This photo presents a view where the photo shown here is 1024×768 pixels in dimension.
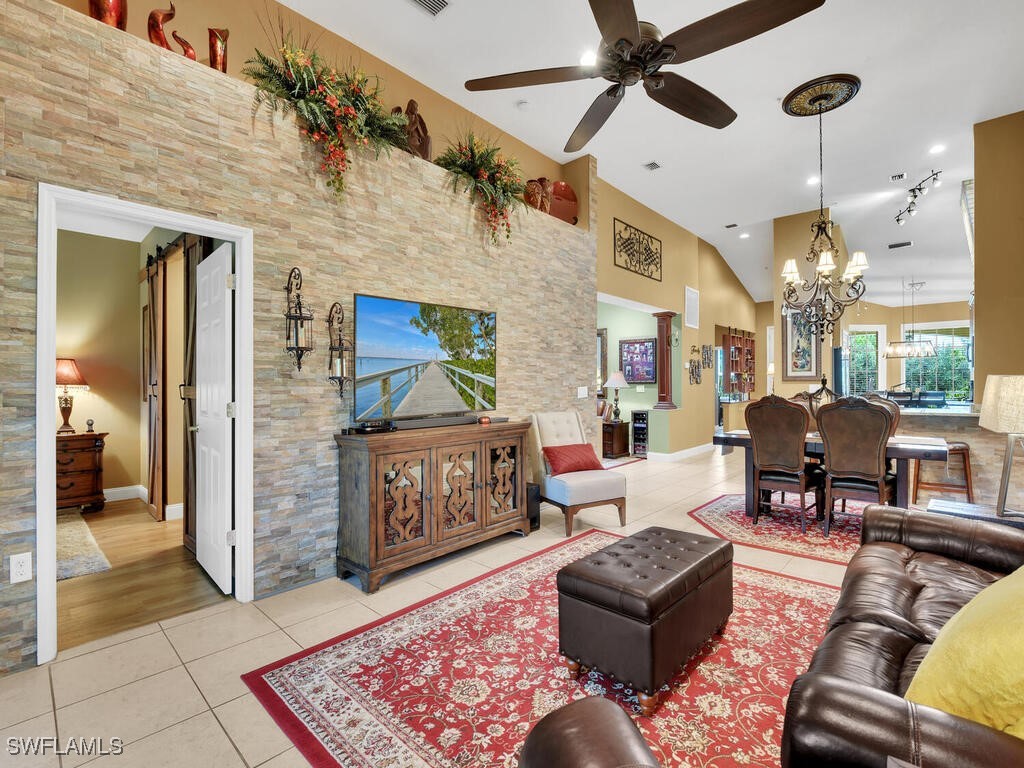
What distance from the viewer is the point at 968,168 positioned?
5.63 meters

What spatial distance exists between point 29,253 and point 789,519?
5.67 meters

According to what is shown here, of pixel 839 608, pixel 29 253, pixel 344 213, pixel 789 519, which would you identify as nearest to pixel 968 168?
pixel 789 519

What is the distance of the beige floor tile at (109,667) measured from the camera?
1998 millimetres

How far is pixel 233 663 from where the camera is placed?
2.20m

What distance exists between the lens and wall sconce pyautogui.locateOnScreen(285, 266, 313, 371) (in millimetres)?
2914

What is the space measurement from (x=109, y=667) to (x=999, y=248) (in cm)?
742

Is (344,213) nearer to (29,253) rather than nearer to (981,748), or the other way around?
(29,253)

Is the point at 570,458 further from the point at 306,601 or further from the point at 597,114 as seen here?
the point at 597,114

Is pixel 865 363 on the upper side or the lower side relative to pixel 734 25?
lower

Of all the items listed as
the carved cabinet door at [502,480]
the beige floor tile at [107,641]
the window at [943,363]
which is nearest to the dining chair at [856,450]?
the carved cabinet door at [502,480]

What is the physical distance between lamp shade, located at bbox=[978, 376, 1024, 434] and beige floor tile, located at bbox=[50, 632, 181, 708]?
170 inches

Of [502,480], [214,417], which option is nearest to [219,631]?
[214,417]

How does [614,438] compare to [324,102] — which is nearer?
[324,102]

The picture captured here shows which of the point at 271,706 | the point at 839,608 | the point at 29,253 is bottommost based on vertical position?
the point at 271,706
